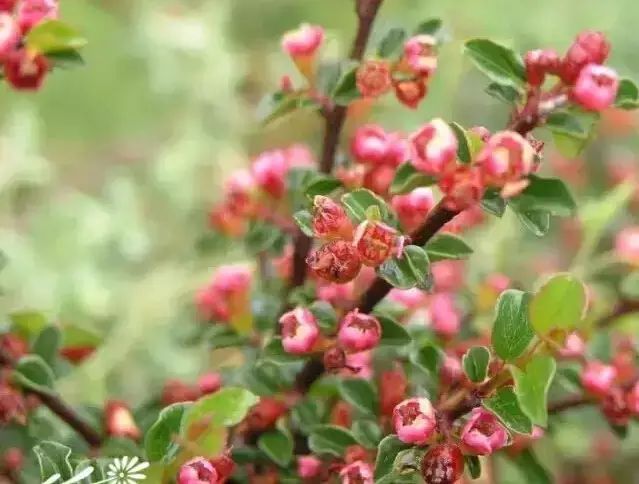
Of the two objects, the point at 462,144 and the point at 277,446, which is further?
the point at 277,446

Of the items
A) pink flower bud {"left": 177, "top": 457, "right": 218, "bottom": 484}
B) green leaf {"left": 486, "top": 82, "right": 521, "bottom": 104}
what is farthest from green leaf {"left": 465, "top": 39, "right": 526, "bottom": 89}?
pink flower bud {"left": 177, "top": 457, "right": 218, "bottom": 484}

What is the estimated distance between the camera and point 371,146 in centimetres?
48

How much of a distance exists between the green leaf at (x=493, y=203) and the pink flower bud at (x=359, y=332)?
8 centimetres

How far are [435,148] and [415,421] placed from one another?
11 cm

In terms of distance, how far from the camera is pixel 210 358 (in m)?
1.06

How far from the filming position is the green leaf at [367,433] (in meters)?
0.45

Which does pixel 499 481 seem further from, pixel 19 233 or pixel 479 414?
pixel 19 233

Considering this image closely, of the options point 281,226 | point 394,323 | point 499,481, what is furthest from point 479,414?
point 499,481

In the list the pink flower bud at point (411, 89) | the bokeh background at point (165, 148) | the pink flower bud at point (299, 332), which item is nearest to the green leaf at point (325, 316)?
the pink flower bud at point (299, 332)

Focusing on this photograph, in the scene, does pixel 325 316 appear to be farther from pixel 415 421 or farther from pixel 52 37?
pixel 52 37

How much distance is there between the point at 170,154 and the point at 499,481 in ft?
1.97

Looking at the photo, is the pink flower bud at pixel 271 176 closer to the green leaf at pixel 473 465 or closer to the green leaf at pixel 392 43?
the green leaf at pixel 392 43

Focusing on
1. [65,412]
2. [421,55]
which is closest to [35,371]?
[65,412]

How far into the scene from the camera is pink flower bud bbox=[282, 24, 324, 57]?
19.8 inches
